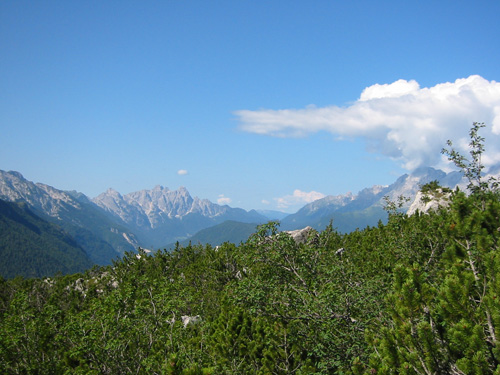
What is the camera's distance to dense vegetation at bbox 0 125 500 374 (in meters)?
7.58

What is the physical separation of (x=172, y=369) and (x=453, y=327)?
6624 mm

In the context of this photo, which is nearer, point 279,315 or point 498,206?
point 498,206

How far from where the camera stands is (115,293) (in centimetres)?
1571

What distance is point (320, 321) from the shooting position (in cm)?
1312

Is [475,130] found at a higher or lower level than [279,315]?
higher

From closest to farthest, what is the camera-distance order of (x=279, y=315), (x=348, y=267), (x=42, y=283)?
(x=279, y=315) → (x=348, y=267) → (x=42, y=283)

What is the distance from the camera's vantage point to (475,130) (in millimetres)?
15852

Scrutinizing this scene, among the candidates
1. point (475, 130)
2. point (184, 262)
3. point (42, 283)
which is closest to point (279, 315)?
point (475, 130)

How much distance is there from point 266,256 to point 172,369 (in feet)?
27.2

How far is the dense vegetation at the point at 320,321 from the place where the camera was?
24.9 ft

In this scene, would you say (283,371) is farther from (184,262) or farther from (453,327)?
(184,262)

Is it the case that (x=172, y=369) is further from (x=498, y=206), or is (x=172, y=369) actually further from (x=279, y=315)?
(x=498, y=206)

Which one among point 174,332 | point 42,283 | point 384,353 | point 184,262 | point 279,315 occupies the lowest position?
point 42,283

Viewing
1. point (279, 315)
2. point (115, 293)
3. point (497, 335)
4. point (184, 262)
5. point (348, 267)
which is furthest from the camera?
point (184, 262)
